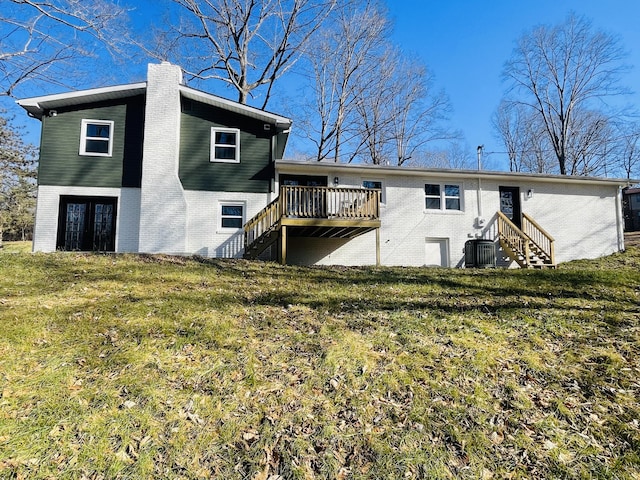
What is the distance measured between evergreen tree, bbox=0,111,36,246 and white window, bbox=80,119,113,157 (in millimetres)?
16022

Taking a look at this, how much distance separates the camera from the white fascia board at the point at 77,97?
12.5 meters

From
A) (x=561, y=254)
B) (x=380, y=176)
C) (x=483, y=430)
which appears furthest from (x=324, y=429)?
(x=561, y=254)

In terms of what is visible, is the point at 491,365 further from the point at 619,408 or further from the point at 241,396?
the point at 241,396

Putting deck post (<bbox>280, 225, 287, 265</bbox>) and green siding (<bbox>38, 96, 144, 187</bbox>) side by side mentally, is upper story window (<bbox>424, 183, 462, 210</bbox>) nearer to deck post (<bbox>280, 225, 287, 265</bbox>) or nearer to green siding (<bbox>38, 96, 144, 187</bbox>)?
deck post (<bbox>280, 225, 287, 265</bbox>)

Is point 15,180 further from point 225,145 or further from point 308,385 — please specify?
point 308,385

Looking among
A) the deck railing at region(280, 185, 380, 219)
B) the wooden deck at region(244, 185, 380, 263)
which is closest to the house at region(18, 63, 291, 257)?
the wooden deck at region(244, 185, 380, 263)

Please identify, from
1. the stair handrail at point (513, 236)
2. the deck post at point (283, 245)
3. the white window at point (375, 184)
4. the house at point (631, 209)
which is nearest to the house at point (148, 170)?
the deck post at point (283, 245)

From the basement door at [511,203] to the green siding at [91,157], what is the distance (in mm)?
13806

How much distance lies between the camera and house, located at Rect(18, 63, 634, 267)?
12.4 m

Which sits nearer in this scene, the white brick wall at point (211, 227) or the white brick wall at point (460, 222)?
the white brick wall at point (211, 227)

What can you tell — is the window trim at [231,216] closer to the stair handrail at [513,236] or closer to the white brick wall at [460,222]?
the white brick wall at [460,222]

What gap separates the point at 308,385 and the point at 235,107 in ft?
38.9

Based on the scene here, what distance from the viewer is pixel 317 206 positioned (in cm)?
1178

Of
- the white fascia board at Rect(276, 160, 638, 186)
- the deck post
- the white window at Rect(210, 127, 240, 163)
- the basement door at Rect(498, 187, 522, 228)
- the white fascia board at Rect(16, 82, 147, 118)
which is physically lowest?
the deck post
